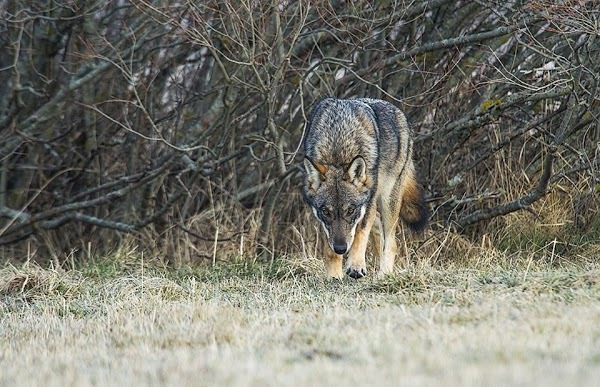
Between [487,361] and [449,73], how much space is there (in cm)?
Answer: 713

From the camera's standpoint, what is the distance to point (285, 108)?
472 inches

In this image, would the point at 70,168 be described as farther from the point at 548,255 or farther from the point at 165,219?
the point at 548,255

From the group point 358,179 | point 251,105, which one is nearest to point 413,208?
point 358,179

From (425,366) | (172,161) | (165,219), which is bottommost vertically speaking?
(165,219)

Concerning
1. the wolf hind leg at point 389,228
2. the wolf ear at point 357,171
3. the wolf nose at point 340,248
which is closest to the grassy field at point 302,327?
the wolf nose at point 340,248

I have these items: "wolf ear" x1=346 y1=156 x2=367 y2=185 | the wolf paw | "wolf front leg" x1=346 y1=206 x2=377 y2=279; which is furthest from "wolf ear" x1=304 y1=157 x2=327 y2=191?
the wolf paw

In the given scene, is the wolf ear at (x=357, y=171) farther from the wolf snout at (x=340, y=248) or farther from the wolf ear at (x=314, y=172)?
the wolf snout at (x=340, y=248)

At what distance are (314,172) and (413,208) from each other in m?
1.44

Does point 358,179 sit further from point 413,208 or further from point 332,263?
point 413,208

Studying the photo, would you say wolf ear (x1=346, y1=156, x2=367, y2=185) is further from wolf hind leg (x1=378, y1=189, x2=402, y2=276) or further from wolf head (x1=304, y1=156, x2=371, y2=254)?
wolf hind leg (x1=378, y1=189, x2=402, y2=276)

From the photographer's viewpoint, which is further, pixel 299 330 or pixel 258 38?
pixel 258 38

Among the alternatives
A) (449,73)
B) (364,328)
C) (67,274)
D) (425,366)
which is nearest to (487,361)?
(425,366)

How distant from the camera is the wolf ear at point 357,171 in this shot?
8.98 meters

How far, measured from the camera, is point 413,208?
1005 cm
